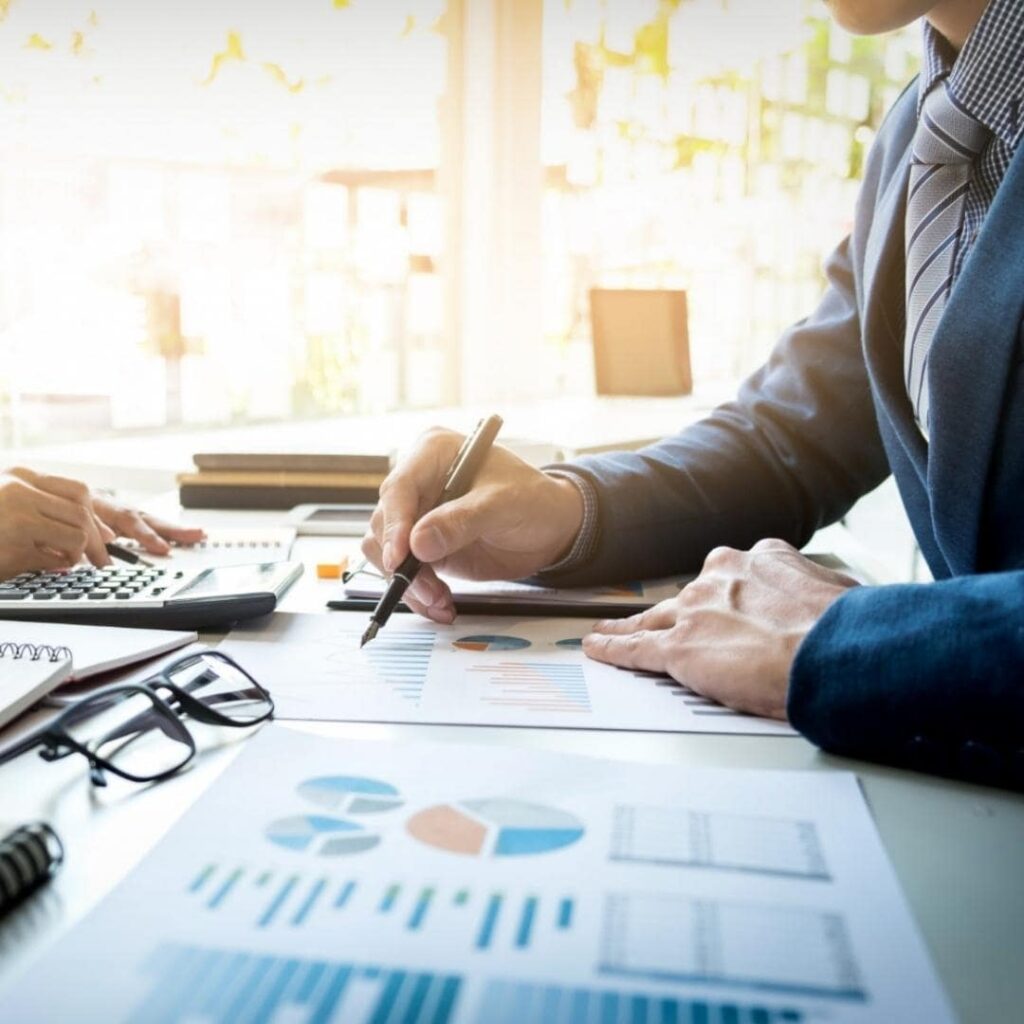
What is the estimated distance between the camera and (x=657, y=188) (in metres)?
2.90

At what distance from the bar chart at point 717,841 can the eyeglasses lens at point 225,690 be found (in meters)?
Answer: 0.25

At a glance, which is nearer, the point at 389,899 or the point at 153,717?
the point at 389,899

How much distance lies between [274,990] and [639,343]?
2.35m

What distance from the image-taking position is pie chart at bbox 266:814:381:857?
1.57ft

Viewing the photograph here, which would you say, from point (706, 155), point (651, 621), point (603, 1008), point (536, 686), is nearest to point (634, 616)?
point (651, 621)

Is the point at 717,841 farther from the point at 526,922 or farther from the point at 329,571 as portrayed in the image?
the point at 329,571

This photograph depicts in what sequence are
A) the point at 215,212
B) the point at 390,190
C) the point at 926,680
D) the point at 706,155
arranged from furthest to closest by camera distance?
the point at 706,155 < the point at 390,190 < the point at 215,212 < the point at 926,680

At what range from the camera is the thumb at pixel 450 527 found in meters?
0.87

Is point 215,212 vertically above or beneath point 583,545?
above

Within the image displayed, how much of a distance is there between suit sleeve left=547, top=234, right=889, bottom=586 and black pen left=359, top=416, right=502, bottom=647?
0.12 meters

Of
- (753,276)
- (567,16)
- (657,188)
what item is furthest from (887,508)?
(567,16)

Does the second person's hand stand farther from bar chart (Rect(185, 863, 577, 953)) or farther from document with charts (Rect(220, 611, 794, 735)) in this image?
bar chart (Rect(185, 863, 577, 953))

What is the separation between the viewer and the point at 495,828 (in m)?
0.50

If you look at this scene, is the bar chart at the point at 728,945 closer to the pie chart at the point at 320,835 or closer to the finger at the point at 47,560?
the pie chart at the point at 320,835
